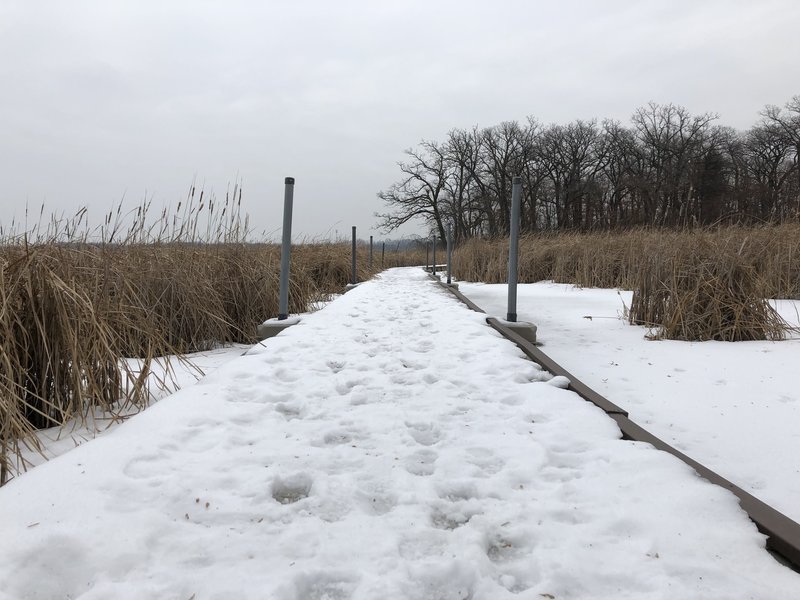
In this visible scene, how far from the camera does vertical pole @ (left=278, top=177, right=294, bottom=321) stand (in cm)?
393

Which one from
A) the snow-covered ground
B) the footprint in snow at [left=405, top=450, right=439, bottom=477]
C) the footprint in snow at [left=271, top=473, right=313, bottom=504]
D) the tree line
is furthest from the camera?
the tree line

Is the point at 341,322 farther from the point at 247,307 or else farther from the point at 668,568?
the point at 668,568

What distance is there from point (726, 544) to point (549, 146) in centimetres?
4256

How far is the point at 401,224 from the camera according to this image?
3641 centimetres

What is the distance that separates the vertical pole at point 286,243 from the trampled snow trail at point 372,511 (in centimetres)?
190

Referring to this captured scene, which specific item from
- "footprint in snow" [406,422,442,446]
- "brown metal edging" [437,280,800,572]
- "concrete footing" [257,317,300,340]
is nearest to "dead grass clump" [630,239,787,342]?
"brown metal edging" [437,280,800,572]

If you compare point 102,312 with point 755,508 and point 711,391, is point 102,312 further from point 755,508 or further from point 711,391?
point 711,391

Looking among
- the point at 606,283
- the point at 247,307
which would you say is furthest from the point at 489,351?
the point at 606,283

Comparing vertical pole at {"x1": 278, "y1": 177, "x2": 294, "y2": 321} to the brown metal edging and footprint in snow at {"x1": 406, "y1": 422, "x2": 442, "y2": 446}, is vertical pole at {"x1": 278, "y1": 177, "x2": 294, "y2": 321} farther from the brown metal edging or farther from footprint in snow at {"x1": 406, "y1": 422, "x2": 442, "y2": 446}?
the brown metal edging

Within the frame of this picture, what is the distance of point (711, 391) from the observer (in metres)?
2.48

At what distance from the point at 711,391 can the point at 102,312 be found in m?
3.41

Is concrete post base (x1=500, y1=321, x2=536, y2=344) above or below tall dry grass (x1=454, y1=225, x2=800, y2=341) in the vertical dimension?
below

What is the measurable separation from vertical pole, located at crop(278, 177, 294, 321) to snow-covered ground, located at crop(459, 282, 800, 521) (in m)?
2.41

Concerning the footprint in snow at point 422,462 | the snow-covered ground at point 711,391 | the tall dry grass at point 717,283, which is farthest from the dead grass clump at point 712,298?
the footprint in snow at point 422,462
